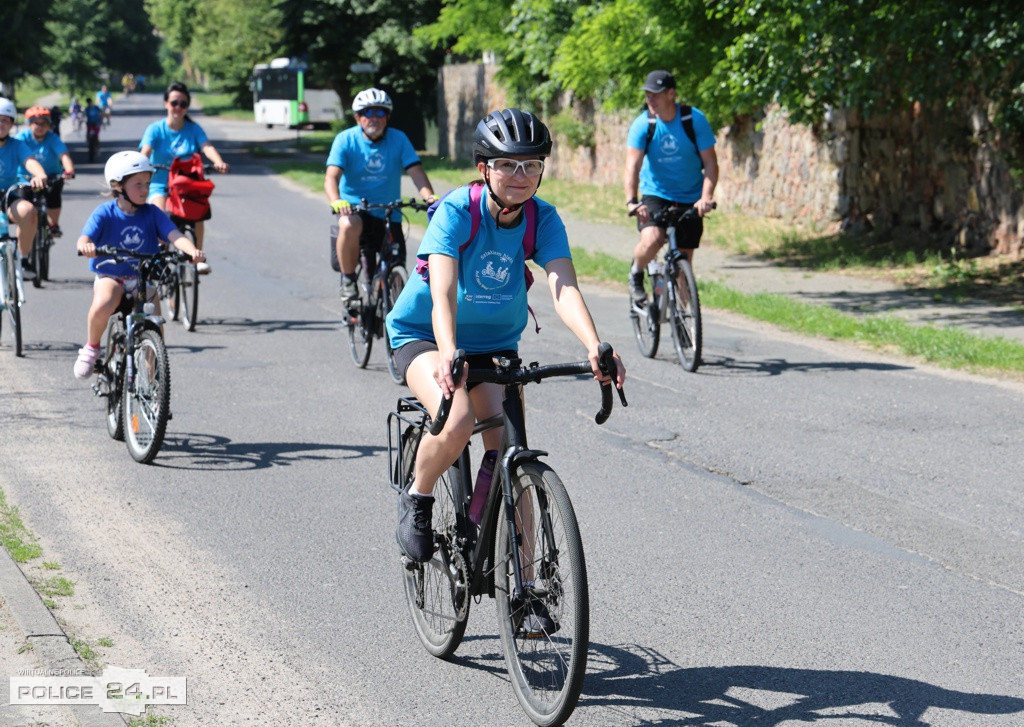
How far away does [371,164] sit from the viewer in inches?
428

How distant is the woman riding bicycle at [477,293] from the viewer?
14.8ft

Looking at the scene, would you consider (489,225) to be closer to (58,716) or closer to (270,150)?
(58,716)

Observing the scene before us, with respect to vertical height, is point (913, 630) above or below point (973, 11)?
below

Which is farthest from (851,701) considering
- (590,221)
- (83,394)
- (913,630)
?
(590,221)

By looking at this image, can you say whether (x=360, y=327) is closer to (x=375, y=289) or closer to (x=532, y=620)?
(x=375, y=289)

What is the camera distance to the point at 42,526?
671cm

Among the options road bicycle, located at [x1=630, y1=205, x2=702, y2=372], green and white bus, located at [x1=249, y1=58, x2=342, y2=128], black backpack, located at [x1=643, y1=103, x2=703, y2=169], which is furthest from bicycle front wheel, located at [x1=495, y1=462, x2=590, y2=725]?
green and white bus, located at [x1=249, y1=58, x2=342, y2=128]

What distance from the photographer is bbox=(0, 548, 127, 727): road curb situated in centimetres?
443

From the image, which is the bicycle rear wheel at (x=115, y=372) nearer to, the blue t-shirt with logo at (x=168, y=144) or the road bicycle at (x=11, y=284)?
the road bicycle at (x=11, y=284)

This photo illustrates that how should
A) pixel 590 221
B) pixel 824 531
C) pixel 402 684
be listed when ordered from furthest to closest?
pixel 590 221 < pixel 824 531 < pixel 402 684

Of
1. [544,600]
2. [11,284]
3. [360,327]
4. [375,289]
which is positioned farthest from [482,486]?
[11,284]

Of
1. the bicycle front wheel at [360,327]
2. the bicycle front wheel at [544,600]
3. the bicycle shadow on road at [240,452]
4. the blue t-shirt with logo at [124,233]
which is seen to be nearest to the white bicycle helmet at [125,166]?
the blue t-shirt with logo at [124,233]

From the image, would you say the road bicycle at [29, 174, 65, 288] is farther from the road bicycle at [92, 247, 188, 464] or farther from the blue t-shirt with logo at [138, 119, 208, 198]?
the road bicycle at [92, 247, 188, 464]

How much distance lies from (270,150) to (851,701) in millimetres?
45352
